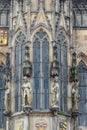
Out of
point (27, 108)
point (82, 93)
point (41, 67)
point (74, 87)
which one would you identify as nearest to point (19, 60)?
point (41, 67)

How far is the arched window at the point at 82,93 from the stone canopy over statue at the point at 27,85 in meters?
4.12

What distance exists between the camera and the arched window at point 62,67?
123 ft

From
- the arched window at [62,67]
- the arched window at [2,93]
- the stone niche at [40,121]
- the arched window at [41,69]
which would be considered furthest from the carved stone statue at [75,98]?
the arched window at [2,93]

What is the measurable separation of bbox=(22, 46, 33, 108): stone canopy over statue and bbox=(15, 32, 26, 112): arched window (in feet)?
2.42

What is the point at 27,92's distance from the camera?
119ft

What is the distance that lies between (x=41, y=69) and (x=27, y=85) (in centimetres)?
143

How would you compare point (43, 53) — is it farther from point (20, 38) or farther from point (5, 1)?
point (5, 1)

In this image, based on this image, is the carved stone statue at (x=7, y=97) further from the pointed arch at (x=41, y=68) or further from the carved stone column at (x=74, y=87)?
the carved stone column at (x=74, y=87)

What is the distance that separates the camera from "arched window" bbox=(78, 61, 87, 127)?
3906 centimetres

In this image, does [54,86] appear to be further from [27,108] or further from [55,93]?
[27,108]

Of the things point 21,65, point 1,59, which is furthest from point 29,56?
point 1,59

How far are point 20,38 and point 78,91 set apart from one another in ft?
16.2

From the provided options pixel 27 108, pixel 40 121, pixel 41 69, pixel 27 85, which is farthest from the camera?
pixel 41 69

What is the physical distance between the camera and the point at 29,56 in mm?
37375
